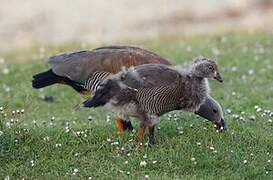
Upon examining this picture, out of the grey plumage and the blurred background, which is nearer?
the grey plumage

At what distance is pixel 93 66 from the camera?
9562 millimetres

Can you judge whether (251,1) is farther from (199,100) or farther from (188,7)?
(199,100)

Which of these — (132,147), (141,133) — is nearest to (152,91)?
(141,133)

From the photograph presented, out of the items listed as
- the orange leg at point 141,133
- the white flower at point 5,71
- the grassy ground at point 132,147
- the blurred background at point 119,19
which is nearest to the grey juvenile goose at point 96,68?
the grassy ground at point 132,147

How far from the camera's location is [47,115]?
37.7ft

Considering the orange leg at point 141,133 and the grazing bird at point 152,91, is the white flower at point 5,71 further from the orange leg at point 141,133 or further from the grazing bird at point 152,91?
the orange leg at point 141,133

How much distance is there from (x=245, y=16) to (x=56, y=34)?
5653 mm

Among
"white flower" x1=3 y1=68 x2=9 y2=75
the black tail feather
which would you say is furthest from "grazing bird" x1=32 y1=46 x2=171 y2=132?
"white flower" x1=3 y1=68 x2=9 y2=75

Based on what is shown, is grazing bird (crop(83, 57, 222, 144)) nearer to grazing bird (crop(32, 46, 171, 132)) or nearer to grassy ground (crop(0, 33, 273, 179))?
grassy ground (crop(0, 33, 273, 179))

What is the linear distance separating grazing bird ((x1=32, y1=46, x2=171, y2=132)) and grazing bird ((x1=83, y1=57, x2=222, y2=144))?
0.88 m

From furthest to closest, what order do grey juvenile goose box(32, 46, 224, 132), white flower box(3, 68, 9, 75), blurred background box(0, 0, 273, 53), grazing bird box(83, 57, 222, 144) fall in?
blurred background box(0, 0, 273, 53), white flower box(3, 68, 9, 75), grey juvenile goose box(32, 46, 224, 132), grazing bird box(83, 57, 222, 144)

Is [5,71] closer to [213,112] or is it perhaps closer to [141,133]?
[213,112]

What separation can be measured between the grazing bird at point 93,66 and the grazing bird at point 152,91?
2.88ft

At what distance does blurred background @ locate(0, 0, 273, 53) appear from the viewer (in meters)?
20.5
